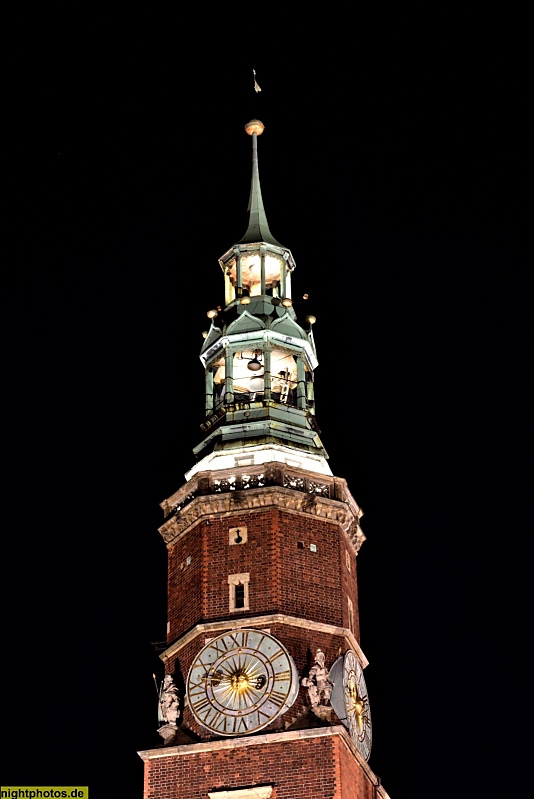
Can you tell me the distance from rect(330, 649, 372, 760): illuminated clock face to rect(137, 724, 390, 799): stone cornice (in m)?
0.87

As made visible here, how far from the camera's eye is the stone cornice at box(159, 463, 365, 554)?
64562mm

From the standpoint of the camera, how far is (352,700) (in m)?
61.8

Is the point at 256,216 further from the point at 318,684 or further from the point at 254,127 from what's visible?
the point at 318,684

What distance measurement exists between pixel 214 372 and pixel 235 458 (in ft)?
15.5

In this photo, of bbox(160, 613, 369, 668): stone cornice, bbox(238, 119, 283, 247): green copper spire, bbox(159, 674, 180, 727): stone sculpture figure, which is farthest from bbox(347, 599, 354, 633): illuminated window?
bbox(238, 119, 283, 247): green copper spire

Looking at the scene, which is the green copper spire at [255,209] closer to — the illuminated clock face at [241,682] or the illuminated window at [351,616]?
the illuminated window at [351,616]

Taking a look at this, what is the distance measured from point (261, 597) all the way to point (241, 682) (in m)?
2.82

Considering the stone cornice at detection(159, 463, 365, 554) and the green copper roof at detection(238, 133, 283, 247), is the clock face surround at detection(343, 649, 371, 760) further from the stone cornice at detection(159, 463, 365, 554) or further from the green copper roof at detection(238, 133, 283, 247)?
the green copper roof at detection(238, 133, 283, 247)

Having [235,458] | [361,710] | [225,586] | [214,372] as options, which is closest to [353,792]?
[361,710]

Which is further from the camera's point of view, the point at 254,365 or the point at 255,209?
the point at 255,209

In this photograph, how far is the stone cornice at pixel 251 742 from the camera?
5953cm

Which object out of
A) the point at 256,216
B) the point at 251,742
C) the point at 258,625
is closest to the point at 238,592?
the point at 258,625

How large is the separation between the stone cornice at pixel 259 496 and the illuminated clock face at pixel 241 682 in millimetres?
4505

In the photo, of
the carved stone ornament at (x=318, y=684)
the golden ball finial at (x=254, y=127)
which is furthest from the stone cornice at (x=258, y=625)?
the golden ball finial at (x=254, y=127)
